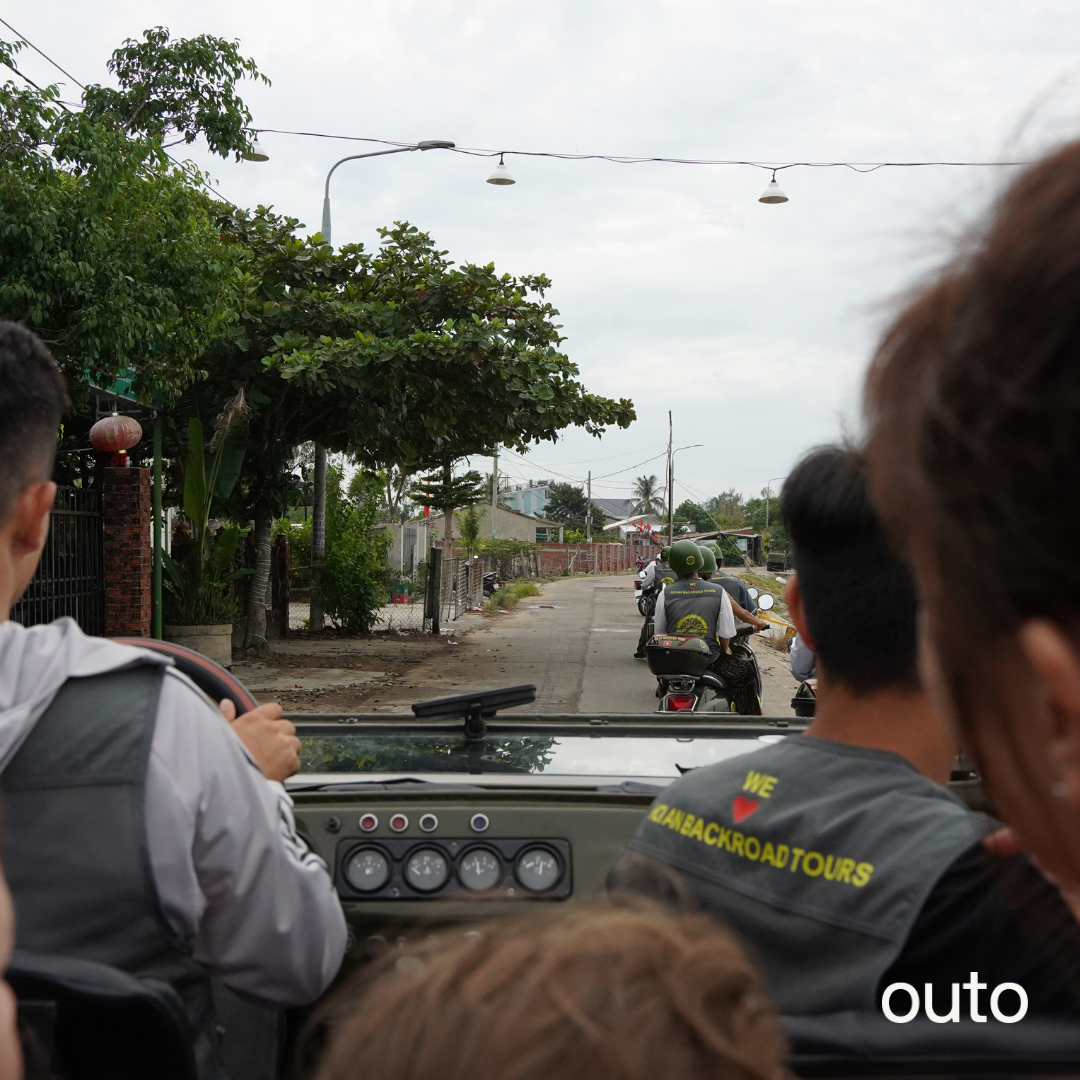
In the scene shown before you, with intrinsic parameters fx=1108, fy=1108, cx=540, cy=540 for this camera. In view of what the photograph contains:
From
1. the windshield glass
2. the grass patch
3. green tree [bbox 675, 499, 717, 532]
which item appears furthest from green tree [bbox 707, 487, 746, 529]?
the windshield glass

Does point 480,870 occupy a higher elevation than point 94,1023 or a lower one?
lower

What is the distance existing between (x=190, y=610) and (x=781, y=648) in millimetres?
12957

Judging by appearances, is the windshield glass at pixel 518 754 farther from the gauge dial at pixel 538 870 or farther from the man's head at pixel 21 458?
the man's head at pixel 21 458

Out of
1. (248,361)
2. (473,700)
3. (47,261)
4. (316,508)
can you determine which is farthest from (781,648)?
(473,700)

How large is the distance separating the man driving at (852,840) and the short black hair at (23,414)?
3.33 ft

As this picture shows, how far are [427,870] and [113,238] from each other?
9189mm

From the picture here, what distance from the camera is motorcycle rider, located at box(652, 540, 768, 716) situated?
8539mm

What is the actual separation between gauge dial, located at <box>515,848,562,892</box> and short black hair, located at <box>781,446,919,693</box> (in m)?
0.74

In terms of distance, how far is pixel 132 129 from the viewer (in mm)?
13266

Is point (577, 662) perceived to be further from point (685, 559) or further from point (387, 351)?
point (685, 559)

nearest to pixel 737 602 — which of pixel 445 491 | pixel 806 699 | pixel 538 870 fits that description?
pixel 806 699

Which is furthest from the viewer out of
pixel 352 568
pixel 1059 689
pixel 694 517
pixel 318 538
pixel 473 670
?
pixel 694 517

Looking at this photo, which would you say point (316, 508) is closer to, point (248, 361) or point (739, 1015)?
point (248, 361)

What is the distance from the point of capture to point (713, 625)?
8648 mm
